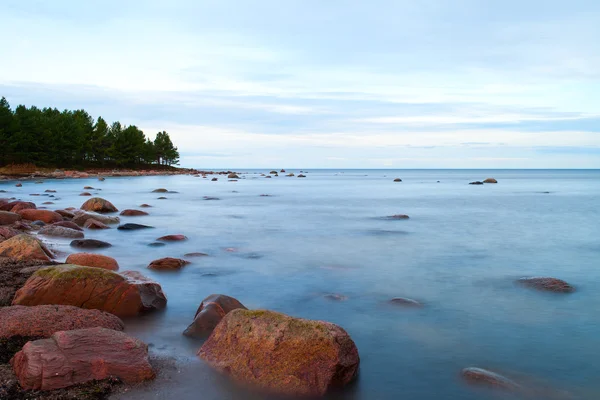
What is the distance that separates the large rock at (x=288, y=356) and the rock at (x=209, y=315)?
1.17 meters

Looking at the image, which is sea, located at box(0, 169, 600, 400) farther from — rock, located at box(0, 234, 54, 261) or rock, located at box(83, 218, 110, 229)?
rock, located at box(0, 234, 54, 261)

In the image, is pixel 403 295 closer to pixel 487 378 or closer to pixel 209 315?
pixel 487 378

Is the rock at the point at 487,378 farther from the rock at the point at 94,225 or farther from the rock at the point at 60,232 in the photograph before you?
the rock at the point at 94,225

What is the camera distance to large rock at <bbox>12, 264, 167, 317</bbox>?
26.9 feet

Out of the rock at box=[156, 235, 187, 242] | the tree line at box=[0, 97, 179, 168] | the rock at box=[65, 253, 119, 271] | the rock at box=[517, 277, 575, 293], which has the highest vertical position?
the tree line at box=[0, 97, 179, 168]

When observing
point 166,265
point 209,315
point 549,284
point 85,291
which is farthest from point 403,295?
point 85,291

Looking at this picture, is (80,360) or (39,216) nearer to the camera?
(80,360)

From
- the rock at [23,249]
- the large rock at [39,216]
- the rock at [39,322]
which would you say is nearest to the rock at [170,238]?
the rock at [23,249]

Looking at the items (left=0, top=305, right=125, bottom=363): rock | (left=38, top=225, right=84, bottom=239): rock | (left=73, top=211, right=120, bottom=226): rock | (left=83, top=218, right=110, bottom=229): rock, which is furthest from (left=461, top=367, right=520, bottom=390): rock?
(left=73, top=211, right=120, bottom=226): rock

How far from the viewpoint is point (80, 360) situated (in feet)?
18.7

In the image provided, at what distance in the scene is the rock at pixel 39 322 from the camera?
21.6ft

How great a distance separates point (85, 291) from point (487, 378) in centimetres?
639

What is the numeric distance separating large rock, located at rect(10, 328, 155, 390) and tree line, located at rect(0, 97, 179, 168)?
79.6 m

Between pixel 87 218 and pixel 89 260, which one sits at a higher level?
pixel 89 260
